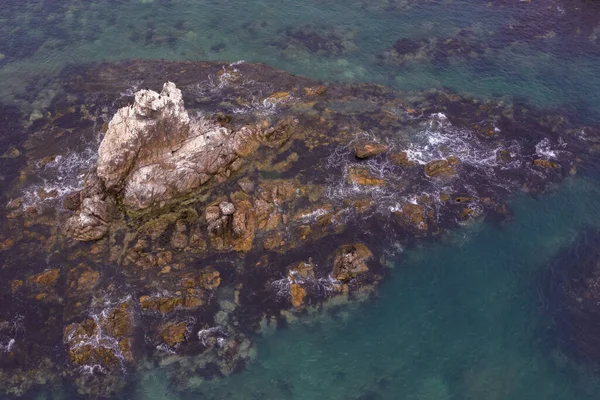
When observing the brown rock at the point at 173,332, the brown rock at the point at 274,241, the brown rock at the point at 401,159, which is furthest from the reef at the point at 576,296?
the brown rock at the point at 173,332

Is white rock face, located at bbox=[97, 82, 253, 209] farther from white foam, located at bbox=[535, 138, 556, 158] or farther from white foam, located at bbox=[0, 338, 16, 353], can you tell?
white foam, located at bbox=[535, 138, 556, 158]

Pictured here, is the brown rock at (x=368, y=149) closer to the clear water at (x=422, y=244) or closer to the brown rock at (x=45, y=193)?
the clear water at (x=422, y=244)

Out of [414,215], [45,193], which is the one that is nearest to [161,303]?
[45,193]

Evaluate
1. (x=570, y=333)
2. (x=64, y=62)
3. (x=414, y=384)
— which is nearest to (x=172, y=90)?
(x=64, y=62)

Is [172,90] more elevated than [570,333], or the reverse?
[172,90]

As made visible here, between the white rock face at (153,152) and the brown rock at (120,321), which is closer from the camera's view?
the brown rock at (120,321)

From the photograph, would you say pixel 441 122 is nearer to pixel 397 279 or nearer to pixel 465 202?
pixel 465 202

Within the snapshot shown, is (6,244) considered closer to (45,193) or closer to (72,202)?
(45,193)
